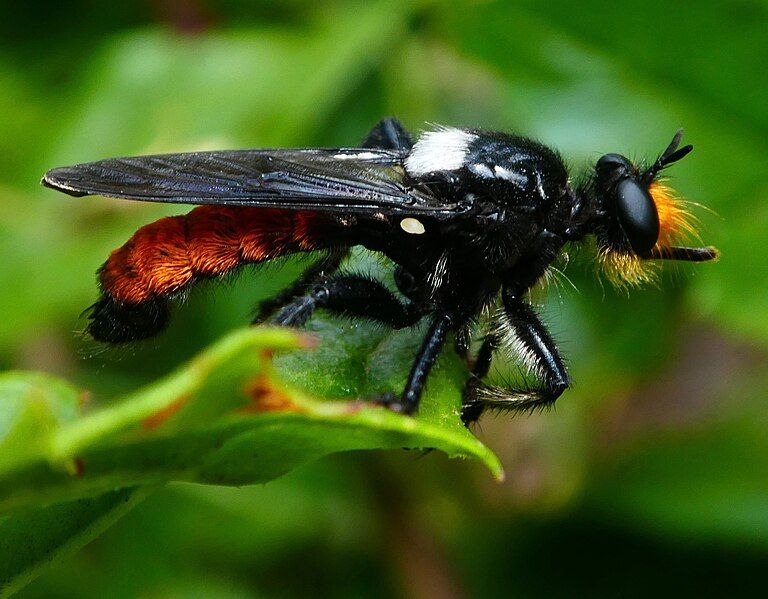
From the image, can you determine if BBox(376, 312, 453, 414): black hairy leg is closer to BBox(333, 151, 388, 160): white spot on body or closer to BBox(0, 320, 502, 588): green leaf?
BBox(0, 320, 502, 588): green leaf

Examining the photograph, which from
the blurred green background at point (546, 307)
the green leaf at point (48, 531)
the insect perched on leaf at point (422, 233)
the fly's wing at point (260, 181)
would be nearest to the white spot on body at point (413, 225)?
the insect perched on leaf at point (422, 233)

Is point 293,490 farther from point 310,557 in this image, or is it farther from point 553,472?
point 553,472

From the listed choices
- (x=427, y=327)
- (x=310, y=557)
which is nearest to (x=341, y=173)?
(x=427, y=327)

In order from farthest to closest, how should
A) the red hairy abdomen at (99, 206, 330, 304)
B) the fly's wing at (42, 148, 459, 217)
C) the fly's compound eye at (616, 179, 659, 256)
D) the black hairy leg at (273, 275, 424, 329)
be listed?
the fly's compound eye at (616, 179, 659, 256) → the red hairy abdomen at (99, 206, 330, 304) → the black hairy leg at (273, 275, 424, 329) → the fly's wing at (42, 148, 459, 217)

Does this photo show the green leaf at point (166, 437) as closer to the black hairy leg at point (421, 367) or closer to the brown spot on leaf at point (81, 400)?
the brown spot on leaf at point (81, 400)

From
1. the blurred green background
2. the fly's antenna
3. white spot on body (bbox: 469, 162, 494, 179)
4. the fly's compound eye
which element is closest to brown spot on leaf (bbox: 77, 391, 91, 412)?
white spot on body (bbox: 469, 162, 494, 179)

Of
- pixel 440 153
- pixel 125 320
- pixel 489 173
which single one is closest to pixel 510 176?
pixel 489 173
